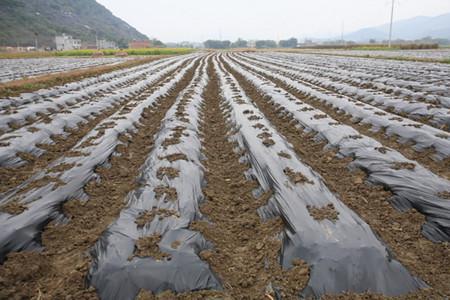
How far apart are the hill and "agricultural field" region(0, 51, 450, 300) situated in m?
86.5

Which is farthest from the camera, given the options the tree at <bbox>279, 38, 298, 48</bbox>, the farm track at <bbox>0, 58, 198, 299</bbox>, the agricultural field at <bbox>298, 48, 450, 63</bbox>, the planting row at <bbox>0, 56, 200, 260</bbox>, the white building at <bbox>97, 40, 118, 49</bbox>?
the tree at <bbox>279, 38, 298, 48</bbox>

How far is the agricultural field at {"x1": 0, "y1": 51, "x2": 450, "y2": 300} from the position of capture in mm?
2256

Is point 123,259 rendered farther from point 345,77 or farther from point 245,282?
point 345,77

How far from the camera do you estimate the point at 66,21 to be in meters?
115

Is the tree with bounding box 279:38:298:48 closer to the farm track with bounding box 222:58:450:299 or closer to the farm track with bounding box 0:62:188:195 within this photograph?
the farm track with bounding box 0:62:188:195

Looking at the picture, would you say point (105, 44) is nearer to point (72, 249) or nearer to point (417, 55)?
point (417, 55)

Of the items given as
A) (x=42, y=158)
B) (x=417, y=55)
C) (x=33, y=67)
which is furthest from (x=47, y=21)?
(x=42, y=158)

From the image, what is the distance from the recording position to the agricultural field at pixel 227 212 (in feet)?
7.40

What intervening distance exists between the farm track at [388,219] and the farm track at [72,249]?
2189mm

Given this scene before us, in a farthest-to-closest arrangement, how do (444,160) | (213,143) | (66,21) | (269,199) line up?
(66,21)
(213,143)
(444,160)
(269,199)

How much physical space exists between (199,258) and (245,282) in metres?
0.42

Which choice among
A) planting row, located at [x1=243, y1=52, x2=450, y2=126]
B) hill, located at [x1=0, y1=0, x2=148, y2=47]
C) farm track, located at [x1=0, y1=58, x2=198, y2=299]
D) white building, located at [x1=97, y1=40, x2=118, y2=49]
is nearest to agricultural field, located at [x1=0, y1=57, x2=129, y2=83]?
farm track, located at [x1=0, y1=58, x2=198, y2=299]

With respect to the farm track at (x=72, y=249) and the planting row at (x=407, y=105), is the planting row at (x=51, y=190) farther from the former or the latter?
the planting row at (x=407, y=105)

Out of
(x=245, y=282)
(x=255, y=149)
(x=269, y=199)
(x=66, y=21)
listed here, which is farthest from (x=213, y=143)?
(x=66, y=21)
